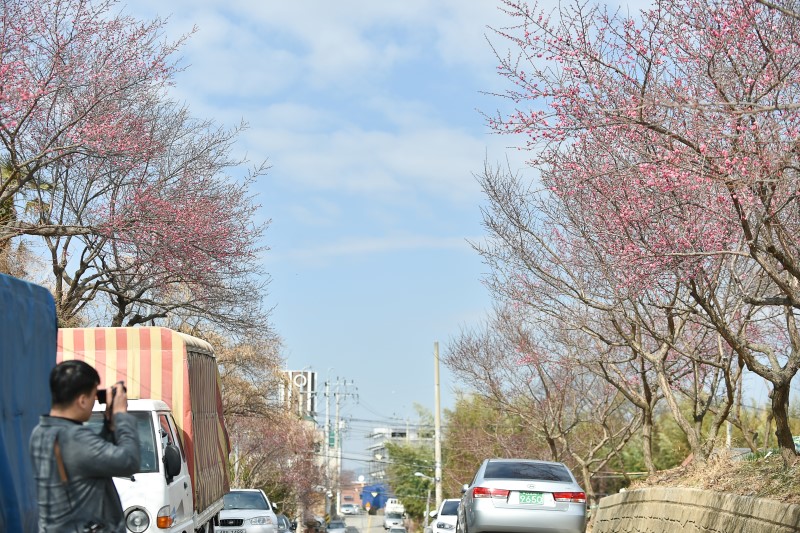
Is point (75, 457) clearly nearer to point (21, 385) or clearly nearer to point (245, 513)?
point (21, 385)

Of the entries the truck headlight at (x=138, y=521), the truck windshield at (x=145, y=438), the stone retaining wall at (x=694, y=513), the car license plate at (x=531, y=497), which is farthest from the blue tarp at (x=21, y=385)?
the car license plate at (x=531, y=497)

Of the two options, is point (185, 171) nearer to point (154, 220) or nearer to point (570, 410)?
point (154, 220)

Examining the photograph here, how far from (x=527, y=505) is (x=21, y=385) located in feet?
29.2

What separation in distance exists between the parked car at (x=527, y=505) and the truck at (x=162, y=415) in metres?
3.70

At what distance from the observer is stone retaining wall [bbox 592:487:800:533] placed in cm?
1008

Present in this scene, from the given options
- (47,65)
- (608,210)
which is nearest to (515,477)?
(608,210)

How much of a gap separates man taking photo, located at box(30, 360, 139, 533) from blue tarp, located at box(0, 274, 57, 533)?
1.52 m

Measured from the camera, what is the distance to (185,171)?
20641 mm

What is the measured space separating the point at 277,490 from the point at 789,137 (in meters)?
55.3

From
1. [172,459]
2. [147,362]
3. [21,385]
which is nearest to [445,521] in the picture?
[147,362]

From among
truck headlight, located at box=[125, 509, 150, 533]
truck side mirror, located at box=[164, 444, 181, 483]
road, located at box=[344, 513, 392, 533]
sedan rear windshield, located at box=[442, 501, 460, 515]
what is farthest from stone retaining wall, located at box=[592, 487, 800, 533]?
road, located at box=[344, 513, 392, 533]

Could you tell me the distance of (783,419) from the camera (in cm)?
1388

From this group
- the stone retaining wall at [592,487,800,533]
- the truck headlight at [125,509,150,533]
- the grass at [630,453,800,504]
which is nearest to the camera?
the stone retaining wall at [592,487,800,533]

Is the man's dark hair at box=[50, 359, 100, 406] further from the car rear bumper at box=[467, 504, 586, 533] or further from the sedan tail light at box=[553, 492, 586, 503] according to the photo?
the sedan tail light at box=[553, 492, 586, 503]
